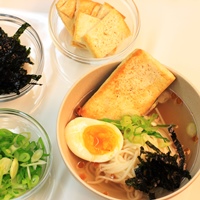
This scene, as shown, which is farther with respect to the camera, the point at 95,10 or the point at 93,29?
the point at 95,10

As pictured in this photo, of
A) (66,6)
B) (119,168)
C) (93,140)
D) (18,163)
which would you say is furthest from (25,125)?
(66,6)

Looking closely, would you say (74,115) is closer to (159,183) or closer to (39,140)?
(39,140)

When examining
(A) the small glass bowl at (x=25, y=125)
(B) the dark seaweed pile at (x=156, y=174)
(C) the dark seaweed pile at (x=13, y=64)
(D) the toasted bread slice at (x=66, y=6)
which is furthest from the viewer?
(D) the toasted bread slice at (x=66, y=6)

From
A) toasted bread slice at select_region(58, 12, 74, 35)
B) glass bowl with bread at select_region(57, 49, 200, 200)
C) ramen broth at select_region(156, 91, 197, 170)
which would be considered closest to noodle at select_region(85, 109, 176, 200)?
glass bowl with bread at select_region(57, 49, 200, 200)

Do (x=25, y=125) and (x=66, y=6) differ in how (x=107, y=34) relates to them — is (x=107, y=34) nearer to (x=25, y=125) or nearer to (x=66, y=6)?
(x=66, y=6)

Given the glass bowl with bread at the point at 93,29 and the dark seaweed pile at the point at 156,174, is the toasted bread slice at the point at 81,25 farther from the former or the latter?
the dark seaweed pile at the point at 156,174

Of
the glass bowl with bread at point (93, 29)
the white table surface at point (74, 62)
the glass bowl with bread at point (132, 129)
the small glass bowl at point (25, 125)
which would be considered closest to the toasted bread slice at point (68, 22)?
the glass bowl with bread at point (93, 29)

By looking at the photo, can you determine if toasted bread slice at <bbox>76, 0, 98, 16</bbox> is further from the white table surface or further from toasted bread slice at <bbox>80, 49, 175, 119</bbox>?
toasted bread slice at <bbox>80, 49, 175, 119</bbox>
